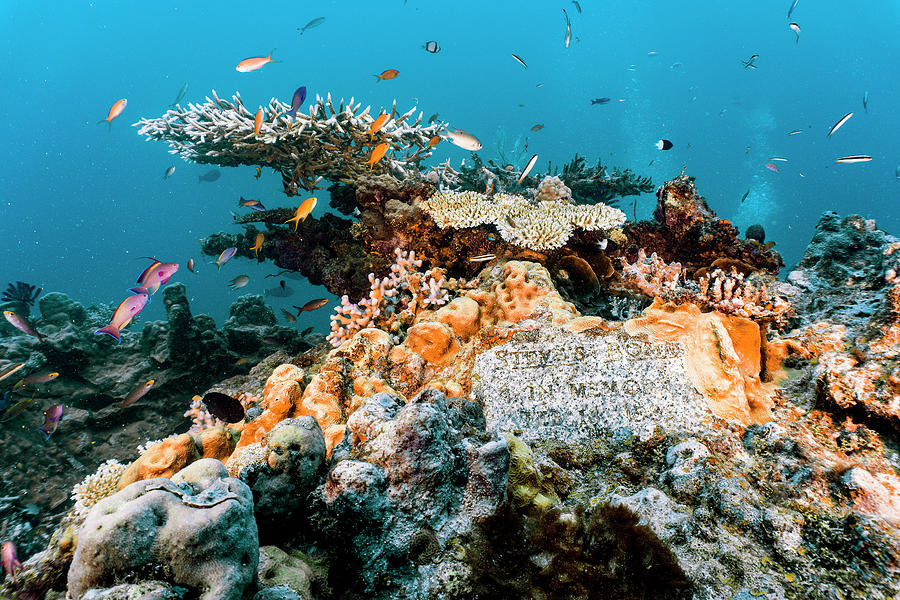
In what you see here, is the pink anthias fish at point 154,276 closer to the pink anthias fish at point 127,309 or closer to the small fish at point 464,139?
the pink anthias fish at point 127,309

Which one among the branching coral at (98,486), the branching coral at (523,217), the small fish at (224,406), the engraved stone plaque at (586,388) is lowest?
the branching coral at (98,486)

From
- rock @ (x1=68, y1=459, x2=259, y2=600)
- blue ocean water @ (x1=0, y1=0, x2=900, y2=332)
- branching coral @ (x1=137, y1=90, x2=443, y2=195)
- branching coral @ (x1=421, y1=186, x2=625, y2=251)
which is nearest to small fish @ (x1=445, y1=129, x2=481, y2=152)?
branching coral @ (x1=421, y1=186, x2=625, y2=251)

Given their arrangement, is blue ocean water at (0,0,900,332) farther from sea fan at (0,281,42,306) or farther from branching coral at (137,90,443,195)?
branching coral at (137,90,443,195)

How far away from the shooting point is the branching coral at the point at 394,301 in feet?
14.3

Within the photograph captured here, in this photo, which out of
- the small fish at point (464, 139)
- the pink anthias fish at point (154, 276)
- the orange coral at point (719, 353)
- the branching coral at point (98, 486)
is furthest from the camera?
the small fish at point (464, 139)

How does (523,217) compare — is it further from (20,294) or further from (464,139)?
(20,294)

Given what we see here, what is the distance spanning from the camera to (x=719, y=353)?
9.08 feet

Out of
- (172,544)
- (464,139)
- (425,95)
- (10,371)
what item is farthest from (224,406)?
(425,95)

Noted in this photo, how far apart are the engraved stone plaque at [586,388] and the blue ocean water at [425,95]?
2880 inches

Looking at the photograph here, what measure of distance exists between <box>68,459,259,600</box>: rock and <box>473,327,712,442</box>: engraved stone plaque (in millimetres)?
1788

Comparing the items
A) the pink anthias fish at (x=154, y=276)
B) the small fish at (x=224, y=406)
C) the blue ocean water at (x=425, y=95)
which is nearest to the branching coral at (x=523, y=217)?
the pink anthias fish at (x=154, y=276)

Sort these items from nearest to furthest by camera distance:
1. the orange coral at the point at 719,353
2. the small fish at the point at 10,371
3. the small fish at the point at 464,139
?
the orange coral at the point at 719,353, the small fish at the point at 10,371, the small fish at the point at 464,139

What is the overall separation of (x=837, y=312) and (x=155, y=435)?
10482 millimetres

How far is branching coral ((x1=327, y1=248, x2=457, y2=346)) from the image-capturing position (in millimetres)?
4358
